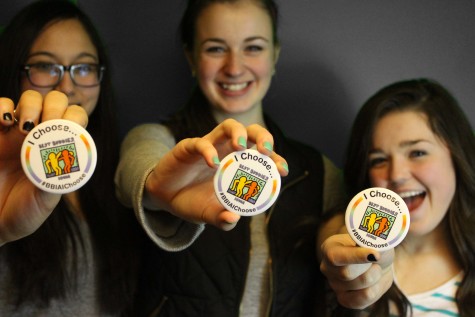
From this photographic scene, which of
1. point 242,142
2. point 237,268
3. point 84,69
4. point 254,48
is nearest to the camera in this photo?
point 242,142

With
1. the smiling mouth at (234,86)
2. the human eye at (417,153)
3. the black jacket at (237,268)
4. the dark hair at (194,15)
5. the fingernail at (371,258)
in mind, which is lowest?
the black jacket at (237,268)

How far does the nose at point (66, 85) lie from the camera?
1.59 meters

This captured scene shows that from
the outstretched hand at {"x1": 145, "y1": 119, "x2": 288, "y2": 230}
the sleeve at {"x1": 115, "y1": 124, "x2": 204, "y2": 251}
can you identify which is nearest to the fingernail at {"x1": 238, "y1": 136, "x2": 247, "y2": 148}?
the outstretched hand at {"x1": 145, "y1": 119, "x2": 288, "y2": 230}

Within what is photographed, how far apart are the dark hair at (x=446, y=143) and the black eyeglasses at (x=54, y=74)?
896 mm

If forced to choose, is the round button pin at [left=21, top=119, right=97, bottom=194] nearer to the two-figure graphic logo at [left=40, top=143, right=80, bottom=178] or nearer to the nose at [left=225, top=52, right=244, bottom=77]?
the two-figure graphic logo at [left=40, top=143, right=80, bottom=178]

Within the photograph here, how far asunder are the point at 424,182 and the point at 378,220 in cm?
46

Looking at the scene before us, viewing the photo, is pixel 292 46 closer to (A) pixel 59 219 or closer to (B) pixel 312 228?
(B) pixel 312 228

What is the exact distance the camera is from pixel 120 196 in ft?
4.58

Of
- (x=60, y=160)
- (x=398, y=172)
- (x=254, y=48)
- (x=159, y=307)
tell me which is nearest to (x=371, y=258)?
(x=398, y=172)

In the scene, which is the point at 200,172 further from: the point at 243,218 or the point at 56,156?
the point at 243,218

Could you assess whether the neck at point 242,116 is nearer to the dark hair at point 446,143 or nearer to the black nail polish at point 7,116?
the dark hair at point 446,143

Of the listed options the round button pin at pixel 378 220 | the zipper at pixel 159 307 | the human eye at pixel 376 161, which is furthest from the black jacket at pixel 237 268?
the round button pin at pixel 378 220

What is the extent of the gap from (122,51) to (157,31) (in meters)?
0.17

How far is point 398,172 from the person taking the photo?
156 cm
